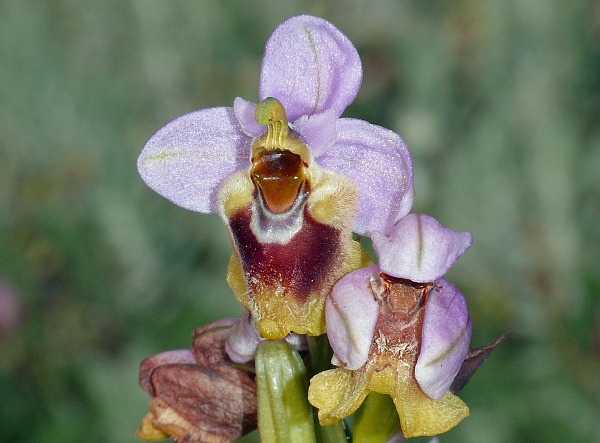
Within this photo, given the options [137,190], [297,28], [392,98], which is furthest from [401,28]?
[297,28]

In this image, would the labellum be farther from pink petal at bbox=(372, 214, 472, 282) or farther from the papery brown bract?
the papery brown bract

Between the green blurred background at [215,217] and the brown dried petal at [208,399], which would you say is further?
the green blurred background at [215,217]

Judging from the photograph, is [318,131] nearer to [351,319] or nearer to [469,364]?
[351,319]

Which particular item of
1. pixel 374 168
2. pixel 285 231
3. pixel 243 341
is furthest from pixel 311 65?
pixel 243 341

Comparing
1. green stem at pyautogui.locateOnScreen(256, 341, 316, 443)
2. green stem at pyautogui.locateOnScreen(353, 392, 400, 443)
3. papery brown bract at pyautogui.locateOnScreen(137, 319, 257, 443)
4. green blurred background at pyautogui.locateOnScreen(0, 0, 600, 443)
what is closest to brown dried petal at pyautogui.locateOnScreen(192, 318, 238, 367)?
papery brown bract at pyautogui.locateOnScreen(137, 319, 257, 443)

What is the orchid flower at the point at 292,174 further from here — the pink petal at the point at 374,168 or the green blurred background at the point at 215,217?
the green blurred background at the point at 215,217

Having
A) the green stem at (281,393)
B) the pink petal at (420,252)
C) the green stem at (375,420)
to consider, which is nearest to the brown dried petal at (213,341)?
the green stem at (281,393)

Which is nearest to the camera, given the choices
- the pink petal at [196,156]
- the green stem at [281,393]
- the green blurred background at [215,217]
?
the green stem at [281,393]
